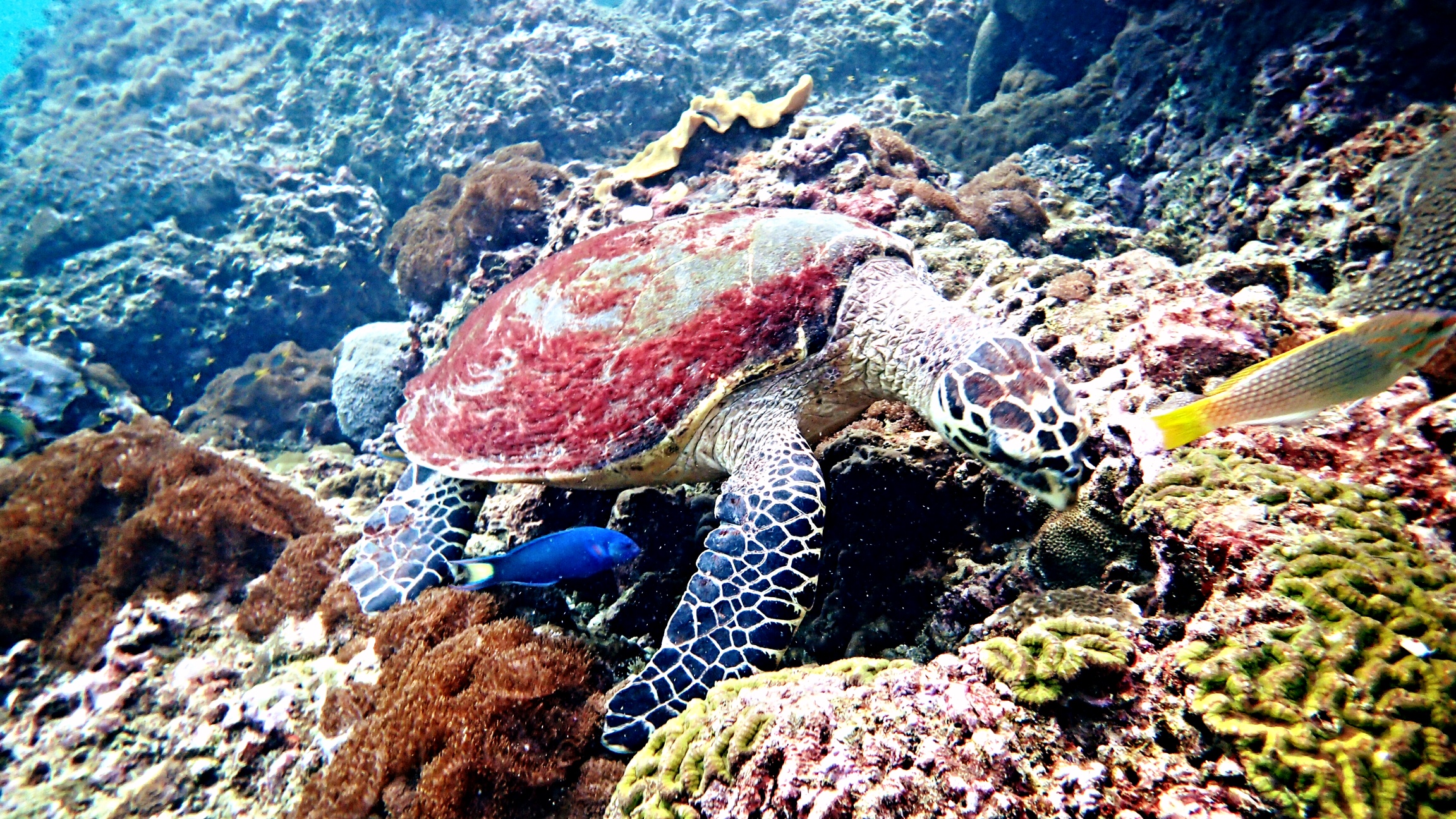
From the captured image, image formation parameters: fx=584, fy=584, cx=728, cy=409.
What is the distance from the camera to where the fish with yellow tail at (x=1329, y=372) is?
1.81 m

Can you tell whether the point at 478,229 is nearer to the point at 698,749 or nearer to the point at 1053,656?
the point at 698,749

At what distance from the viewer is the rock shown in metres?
8.60

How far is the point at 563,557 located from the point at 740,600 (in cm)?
95

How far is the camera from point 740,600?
263cm

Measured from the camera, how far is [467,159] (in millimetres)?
12898

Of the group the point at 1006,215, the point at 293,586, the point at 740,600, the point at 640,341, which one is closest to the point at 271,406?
the point at 293,586

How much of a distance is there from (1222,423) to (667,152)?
20.1ft

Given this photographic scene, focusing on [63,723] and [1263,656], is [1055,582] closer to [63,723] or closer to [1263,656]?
[1263,656]

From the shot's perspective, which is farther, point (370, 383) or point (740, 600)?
point (370, 383)

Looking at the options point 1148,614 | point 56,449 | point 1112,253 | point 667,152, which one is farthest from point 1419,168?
point 56,449

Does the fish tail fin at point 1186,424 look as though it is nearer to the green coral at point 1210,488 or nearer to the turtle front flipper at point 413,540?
the green coral at point 1210,488

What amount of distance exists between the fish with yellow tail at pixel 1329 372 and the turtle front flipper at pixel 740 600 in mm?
1562

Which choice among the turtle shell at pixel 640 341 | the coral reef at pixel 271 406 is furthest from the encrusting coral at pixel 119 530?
the coral reef at pixel 271 406

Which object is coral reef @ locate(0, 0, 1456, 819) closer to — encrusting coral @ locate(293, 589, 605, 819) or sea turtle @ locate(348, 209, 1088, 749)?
encrusting coral @ locate(293, 589, 605, 819)
